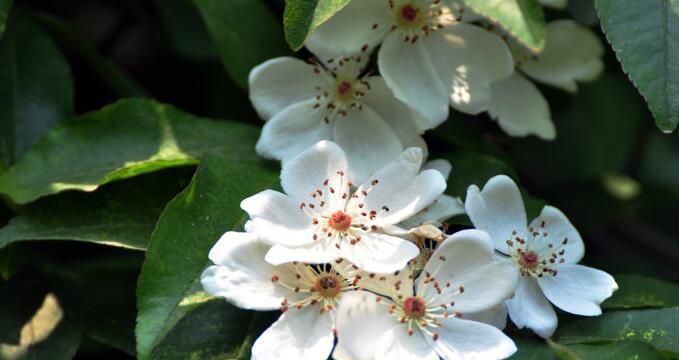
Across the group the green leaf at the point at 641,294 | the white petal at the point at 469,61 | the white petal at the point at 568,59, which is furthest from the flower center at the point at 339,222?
the white petal at the point at 568,59

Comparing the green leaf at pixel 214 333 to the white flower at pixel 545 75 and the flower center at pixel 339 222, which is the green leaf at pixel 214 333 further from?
the white flower at pixel 545 75

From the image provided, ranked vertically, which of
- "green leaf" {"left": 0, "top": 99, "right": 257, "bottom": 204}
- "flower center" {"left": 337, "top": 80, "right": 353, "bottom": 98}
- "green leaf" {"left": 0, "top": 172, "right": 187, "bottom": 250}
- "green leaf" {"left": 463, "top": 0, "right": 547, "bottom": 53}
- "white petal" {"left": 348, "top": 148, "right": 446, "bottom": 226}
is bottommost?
"green leaf" {"left": 0, "top": 172, "right": 187, "bottom": 250}

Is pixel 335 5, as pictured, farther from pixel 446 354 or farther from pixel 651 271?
pixel 651 271

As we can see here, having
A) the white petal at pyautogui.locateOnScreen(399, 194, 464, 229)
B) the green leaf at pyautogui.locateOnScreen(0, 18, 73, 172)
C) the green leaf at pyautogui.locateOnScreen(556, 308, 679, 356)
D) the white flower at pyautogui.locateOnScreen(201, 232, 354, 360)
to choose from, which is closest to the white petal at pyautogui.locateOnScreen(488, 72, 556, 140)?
the white petal at pyautogui.locateOnScreen(399, 194, 464, 229)

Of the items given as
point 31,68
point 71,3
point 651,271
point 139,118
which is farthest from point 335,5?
point 651,271

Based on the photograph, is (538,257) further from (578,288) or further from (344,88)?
(344,88)

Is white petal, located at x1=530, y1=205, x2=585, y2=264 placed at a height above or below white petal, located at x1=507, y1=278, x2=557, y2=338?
above

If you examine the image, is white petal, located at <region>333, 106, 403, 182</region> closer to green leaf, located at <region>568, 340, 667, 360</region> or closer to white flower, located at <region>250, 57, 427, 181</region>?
white flower, located at <region>250, 57, 427, 181</region>
